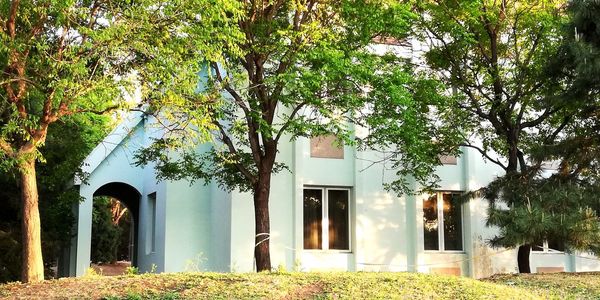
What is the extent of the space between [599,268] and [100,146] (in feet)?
53.1

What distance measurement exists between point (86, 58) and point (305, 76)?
4.27m

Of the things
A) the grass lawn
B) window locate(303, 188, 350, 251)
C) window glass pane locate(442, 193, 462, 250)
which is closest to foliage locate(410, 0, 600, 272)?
the grass lawn

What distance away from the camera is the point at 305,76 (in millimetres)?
11562

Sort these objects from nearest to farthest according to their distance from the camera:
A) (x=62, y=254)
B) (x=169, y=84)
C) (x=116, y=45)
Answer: (x=116, y=45), (x=169, y=84), (x=62, y=254)

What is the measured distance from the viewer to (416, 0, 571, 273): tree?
14.5 m

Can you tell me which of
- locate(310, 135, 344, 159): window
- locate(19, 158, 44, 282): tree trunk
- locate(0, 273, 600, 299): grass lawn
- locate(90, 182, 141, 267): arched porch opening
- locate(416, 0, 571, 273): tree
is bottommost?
locate(0, 273, 600, 299): grass lawn

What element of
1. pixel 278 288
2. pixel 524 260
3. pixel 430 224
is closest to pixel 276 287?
pixel 278 288

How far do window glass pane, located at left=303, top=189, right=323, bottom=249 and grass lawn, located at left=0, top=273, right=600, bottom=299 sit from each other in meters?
7.03

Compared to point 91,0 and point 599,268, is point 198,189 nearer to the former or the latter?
point 91,0

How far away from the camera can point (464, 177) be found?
1864 centimetres

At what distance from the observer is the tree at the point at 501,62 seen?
571 inches

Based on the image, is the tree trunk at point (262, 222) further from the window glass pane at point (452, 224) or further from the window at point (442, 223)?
the window glass pane at point (452, 224)

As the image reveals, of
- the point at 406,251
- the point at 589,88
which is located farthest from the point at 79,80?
the point at 406,251

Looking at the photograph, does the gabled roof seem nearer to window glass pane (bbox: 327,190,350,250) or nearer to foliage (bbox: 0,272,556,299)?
window glass pane (bbox: 327,190,350,250)
